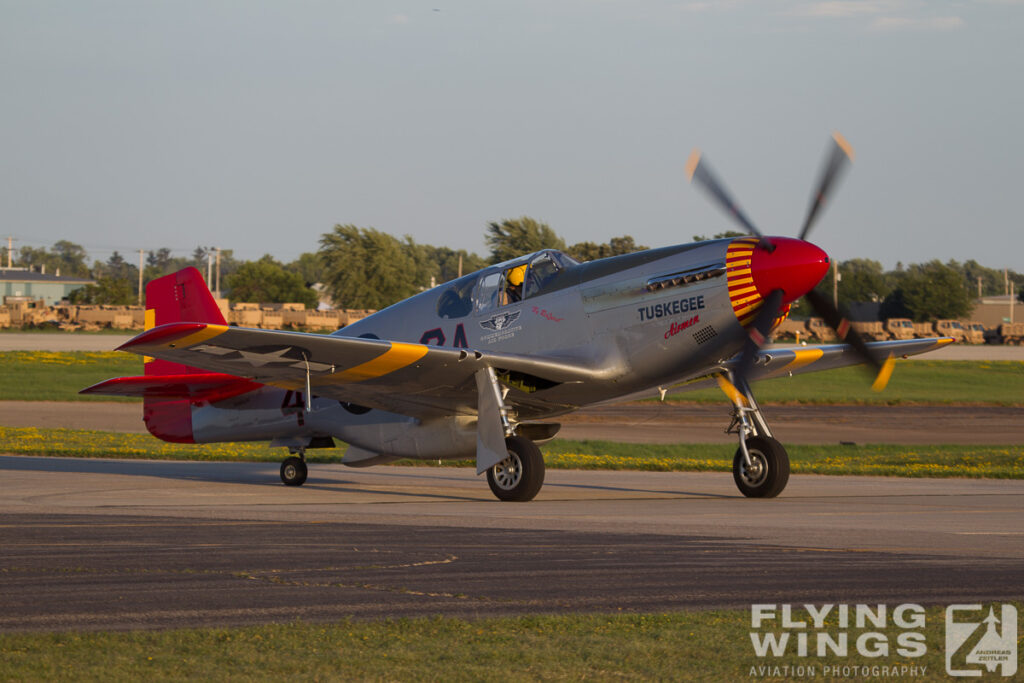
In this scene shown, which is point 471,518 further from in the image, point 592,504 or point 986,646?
point 986,646

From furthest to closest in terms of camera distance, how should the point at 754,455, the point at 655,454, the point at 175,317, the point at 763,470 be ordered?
the point at 655,454 < the point at 175,317 < the point at 754,455 < the point at 763,470

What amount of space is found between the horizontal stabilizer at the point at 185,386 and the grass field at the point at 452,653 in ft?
34.4

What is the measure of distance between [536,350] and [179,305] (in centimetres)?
613

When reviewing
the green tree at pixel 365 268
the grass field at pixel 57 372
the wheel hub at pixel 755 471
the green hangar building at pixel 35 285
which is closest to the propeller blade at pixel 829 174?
the wheel hub at pixel 755 471

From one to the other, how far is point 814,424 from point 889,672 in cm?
2948

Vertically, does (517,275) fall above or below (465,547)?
above

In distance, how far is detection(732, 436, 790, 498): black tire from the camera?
15203mm

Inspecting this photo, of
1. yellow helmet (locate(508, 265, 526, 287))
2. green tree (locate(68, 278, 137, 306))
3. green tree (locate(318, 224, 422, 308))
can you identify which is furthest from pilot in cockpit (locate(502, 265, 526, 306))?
green tree (locate(68, 278, 137, 306))

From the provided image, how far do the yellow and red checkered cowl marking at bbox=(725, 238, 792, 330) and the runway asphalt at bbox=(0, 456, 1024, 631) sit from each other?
2325mm

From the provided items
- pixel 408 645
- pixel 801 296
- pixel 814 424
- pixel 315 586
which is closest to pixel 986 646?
pixel 408 645

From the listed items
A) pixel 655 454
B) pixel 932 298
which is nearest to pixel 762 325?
pixel 655 454

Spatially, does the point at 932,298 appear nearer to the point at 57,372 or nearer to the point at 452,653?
the point at 57,372

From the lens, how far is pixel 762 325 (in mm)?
13867

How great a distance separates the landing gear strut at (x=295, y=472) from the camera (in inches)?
698
